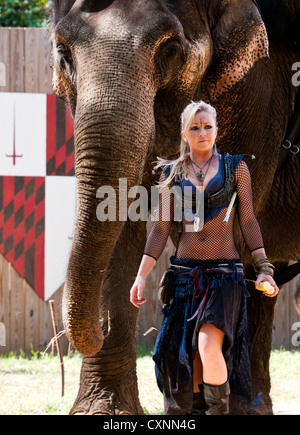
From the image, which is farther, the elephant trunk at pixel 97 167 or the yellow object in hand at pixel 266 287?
the elephant trunk at pixel 97 167

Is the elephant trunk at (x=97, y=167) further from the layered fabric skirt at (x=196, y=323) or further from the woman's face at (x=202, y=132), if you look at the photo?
the layered fabric skirt at (x=196, y=323)

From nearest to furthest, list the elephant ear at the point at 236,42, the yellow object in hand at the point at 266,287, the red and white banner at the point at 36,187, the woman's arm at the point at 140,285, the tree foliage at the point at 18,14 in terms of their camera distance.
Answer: the yellow object in hand at the point at 266,287 → the woman's arm at the point at 140,285 → the elephant ear at the point at 236,42 → the red and white banner at the point at 36,187 → the tree foliage at the point at 18,14

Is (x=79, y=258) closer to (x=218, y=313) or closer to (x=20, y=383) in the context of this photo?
(x=218, y=313)

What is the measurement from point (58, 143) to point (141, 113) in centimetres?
424

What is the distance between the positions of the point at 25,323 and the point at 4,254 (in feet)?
2.11

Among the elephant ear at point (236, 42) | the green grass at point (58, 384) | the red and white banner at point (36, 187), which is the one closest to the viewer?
the elephant ear at point (236, 42)

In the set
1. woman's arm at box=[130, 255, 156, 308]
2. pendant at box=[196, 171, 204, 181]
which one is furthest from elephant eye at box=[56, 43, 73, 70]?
woman's arm at box=[130, 255, 156, 308]

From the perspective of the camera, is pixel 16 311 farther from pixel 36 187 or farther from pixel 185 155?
pixel 185 155

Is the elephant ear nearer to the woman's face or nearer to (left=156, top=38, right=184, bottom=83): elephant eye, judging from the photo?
(left=156, top=38, right=184, bottom=83): elephant eye

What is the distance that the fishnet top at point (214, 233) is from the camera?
125 inches

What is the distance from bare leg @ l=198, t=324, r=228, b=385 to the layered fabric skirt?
0.04 metres

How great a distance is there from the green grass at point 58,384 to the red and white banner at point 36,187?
658mm

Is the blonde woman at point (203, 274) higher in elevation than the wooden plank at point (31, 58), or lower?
lower

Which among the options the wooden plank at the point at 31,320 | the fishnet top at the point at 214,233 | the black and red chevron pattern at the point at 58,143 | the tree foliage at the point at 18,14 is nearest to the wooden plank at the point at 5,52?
the black and red chevron pattern at the point at 58,143
